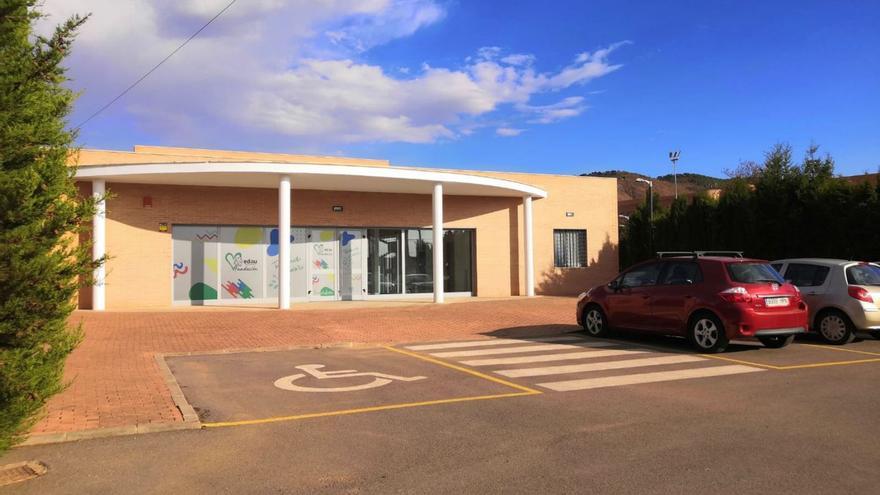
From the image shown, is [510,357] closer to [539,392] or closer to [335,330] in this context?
[539,392]

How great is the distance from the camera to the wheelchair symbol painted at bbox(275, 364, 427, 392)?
27.6ft

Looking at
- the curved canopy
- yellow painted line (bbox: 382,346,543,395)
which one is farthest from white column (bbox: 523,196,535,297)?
yellow painted line (bbox: 382,346,543,395)

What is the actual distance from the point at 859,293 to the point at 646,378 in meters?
5.71

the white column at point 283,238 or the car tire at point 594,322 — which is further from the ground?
the white column at point 283,238

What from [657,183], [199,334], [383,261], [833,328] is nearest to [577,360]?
[833,328]

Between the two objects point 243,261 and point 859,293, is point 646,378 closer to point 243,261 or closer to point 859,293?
point 859,293

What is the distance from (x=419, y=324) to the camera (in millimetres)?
15969

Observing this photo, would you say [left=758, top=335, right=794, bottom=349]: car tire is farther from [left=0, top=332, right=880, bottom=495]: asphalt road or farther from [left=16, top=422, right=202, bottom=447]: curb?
[left=16, top=422, right=202, bottom=447]: curb

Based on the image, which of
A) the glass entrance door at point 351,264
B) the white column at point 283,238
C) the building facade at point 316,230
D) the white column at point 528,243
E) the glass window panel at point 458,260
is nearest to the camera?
the white column at point 283,238

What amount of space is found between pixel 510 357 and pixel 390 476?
6.27m

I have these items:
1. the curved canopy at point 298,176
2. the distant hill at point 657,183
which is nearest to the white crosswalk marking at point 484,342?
the curved canopy at point 298,176

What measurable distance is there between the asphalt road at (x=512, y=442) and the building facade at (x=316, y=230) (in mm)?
11412

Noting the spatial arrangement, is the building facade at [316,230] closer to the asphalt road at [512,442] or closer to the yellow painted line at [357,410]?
the asphalt road at [512,442]

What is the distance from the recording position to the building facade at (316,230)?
1922 centimetres
